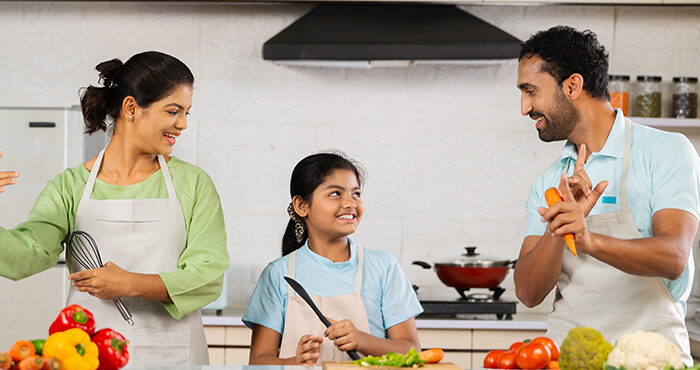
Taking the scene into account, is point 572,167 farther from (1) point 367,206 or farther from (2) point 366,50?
(1) point 367,206

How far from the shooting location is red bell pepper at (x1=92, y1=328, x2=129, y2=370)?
1287mm

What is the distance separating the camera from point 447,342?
299 centimetres

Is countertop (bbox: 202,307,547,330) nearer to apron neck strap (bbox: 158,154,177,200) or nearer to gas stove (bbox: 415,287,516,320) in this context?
gas stove (bbox: 415,287,516,320)

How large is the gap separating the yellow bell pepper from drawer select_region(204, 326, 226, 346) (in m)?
1.77

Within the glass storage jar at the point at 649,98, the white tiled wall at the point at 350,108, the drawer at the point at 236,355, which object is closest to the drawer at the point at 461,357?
the white tiled wall at the point at 350,108

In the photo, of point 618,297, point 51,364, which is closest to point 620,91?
point 618,297

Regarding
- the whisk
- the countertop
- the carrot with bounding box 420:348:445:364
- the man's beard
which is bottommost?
the countertop

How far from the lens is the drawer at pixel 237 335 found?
118 inches

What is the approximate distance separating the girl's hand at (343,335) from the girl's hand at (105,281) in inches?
17.4

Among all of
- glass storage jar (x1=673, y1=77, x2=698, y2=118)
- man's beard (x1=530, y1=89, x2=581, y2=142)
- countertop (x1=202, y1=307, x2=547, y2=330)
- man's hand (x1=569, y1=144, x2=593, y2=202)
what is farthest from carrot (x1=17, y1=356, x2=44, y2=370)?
glass storage jar (x1=673, y1=77, x2=698, y2=118)

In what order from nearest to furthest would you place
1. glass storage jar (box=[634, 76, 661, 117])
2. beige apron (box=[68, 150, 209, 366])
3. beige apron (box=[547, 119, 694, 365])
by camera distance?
beige apron (box=[547, 119, 694, 365]) < beige apron (box=[68, 150, 209, 366]) < glass storage jar (box=[634, 76, 661, 117])

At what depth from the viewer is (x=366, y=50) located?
3094 mm

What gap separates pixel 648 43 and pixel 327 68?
1.43m

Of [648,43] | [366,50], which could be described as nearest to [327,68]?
[366,50]
